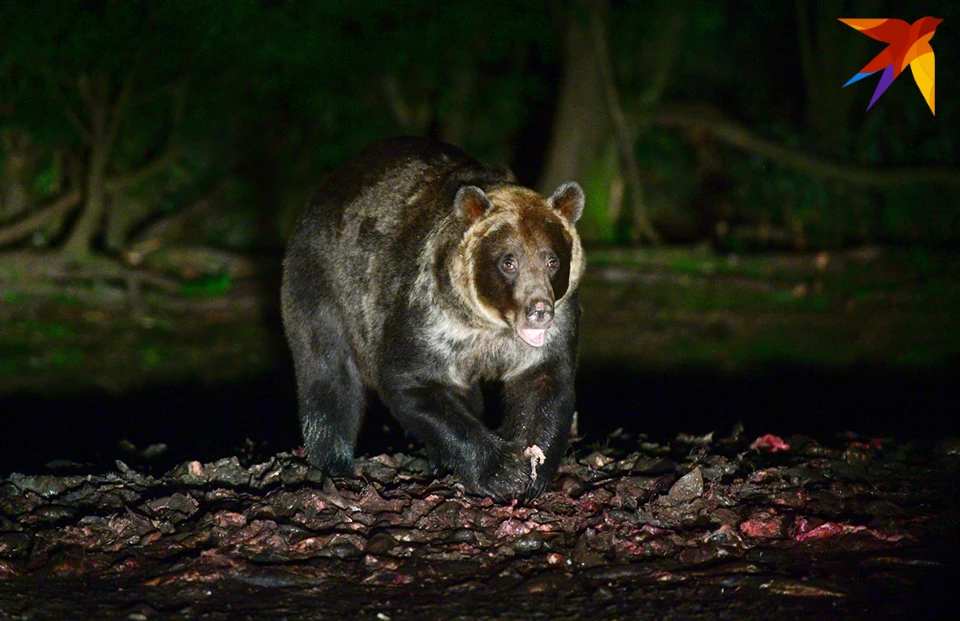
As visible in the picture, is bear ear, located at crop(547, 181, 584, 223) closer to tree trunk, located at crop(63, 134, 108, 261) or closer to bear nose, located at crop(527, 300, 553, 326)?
bear nose, located at crop(527, 300, 553, 326)

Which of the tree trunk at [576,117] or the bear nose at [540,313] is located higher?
the tree trunk at [576,117]

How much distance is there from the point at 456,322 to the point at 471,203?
0.65 meters

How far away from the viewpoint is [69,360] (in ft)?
39.4

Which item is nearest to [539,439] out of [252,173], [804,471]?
[804,471]

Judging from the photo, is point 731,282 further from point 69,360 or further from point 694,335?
point 69,360

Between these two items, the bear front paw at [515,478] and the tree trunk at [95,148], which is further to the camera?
the tree trunk at [95,148]

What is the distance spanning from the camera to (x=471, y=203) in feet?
20.8

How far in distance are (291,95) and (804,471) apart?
1105 centimetres

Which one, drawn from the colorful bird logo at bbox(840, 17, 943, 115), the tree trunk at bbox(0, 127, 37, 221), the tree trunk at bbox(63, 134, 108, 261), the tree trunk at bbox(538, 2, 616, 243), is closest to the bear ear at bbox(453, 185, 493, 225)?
the colorful bird logo at bbox(840, 17, 943, 115)

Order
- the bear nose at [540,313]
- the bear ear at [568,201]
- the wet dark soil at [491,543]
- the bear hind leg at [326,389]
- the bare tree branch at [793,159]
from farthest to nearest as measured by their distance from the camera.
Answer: the bare tree branch at [793,159]
the bear hind leg at [326,389]
the bear ear at [568,201]
the bear nose at [540,313]
the wet dark soil at [491,543]

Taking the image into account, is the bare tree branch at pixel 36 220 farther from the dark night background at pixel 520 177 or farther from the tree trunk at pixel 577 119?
the tree trunk at pixel 577 119

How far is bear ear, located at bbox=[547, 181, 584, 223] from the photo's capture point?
6500 mm

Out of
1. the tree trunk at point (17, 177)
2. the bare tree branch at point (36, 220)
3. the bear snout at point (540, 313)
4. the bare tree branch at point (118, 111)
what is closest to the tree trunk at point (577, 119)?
the bare tree branch at point (118, 111)

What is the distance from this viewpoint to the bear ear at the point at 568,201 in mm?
6500
